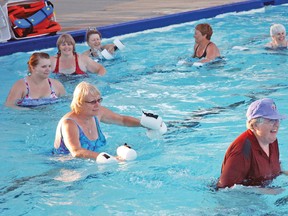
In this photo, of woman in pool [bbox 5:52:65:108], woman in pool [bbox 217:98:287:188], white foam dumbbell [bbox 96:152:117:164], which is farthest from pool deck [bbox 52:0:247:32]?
woman in pool [bbox 217:98:287:188]

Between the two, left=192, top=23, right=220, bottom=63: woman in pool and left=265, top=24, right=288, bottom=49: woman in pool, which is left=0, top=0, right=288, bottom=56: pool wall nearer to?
left=192, top=23, right=220, bottom=63: woman in pool

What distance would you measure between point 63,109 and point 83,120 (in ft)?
6.85

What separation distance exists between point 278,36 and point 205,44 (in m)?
1.18

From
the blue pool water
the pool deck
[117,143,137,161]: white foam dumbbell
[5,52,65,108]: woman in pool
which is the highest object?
the pool deck

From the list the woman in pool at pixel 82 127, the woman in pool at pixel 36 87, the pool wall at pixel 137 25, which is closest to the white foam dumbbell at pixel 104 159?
the woman in pool at pixel 82 127

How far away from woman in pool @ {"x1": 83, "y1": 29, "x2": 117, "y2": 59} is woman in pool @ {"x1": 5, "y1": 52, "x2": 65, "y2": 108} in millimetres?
2101

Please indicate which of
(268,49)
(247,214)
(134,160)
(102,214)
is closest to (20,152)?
(134,160)

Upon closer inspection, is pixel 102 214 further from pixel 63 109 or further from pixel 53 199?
pixel 63 109

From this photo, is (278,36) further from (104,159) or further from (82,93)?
(104,159)

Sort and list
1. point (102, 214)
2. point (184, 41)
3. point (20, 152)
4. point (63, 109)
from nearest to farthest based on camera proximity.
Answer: point (102, 214)
point (20, 152)
point (63, 109)
point (184, 41)

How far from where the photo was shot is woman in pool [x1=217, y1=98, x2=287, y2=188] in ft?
14.8

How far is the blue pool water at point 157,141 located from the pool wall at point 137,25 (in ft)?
0.70

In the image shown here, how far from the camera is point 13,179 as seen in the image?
19.9 ft

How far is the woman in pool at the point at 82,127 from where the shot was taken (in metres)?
5.80
